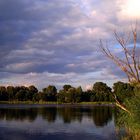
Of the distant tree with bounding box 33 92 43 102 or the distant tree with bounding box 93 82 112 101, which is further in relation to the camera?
the distant tree with bounding box 33 92 43 102

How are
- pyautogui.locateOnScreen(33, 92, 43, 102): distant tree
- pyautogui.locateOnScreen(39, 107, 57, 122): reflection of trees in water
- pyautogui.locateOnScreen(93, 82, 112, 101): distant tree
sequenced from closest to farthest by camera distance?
1. pyautogui.locateOnScreen(39, 107, 57, 122): reflection of trees in water
2. pyautogui.locateOnScreen(93, 82, 112, 101): distant tree
3. pyautogui.locateOnScreen(33, 92, 43, 102): distant tree

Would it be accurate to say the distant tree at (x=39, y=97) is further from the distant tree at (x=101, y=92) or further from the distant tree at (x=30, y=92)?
the distant tree at (x=101, y=92)

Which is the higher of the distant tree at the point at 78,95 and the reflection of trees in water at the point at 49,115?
the distant tree at the point at 78,95

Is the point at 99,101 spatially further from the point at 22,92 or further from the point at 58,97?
the point at 22,92

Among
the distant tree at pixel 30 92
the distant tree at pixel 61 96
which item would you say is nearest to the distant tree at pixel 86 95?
the distant tree at pixel 61 96

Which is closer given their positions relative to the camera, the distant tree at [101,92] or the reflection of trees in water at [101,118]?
the reflection of trees in water at [101,118]

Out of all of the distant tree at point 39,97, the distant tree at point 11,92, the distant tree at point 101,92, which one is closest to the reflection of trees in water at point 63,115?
the distant tree at point 101,92

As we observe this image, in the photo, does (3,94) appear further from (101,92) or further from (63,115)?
(63,115)

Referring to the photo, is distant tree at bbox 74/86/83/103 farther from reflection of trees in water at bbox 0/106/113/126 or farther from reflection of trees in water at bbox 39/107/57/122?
reflection of trees in water at bbox 39/107/57/122

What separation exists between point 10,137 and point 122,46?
55.2 ft

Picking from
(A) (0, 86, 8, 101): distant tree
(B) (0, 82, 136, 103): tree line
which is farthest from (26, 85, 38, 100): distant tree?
(A) (0, 86, 8, 101): distant tree

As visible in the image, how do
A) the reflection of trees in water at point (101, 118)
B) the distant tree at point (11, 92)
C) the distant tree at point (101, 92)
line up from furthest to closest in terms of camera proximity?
the distant tree at point (11, 92) < the distant tree at point (101, 92) < the reflection of trees in water at point (101, 118)

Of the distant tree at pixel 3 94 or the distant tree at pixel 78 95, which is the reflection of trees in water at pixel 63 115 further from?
the distant tree at pixel 3 94

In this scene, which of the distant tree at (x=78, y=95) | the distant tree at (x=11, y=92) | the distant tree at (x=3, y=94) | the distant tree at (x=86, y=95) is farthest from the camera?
the distant tree at (x=3, y=94)
